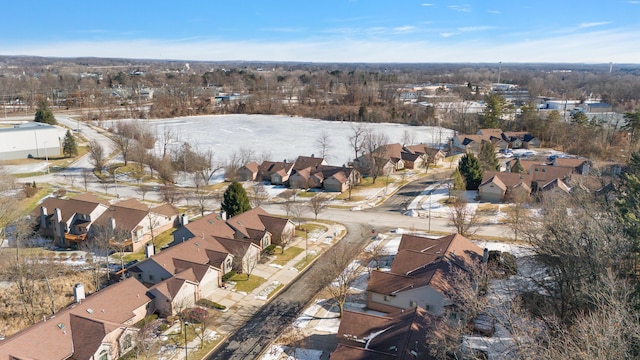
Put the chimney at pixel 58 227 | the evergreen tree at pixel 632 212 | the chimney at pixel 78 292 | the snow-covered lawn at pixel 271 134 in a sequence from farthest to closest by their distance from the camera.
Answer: the snow-covered lawn at pixel 271 134, the chimney at pixel 58 227, the chimney at pixel 78 292, the evergreen tree at pixel 632 212

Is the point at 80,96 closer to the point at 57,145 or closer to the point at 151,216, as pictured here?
the point at 57,145

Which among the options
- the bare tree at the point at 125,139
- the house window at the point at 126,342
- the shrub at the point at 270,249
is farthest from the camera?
the bare tree at the point at 125,139

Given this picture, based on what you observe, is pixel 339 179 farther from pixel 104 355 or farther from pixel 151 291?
pixel 104 355

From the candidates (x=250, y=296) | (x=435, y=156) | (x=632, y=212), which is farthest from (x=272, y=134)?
(x=632, y=212)

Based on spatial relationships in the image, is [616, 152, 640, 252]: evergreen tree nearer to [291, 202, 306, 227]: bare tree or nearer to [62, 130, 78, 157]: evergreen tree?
[291, 202, 306, 227]: bare tree

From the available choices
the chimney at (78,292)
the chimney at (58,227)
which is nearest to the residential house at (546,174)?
the chimney at (78,292)

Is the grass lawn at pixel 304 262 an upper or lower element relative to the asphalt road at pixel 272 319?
upper

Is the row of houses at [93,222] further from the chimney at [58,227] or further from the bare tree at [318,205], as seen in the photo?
the bare tree at [318,205]

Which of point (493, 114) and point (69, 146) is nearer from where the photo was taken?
point (69, 146)
